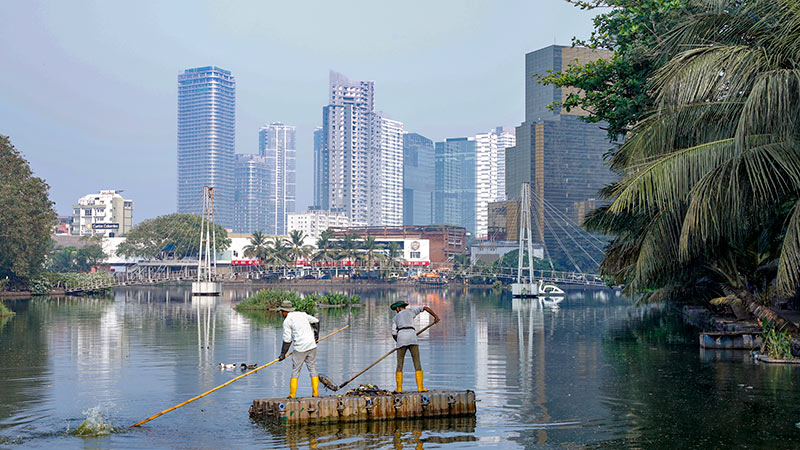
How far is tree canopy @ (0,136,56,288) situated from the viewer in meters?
72.2

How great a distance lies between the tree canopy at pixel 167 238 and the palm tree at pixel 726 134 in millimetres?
125633

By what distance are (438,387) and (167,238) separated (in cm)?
13178

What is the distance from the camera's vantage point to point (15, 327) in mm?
40625

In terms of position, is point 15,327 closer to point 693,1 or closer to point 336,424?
point 336,424

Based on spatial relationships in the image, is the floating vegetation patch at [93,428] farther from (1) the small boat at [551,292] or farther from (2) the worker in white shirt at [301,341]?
(1) the small boat at [551,292]

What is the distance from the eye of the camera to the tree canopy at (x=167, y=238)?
465 ft

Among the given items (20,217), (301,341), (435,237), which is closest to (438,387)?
(301,341)

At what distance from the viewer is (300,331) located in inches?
618

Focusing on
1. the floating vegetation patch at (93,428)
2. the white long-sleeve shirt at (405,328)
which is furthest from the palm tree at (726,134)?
the floating vegetation patch at (93,428)

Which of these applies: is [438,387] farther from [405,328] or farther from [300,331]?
[300,331]

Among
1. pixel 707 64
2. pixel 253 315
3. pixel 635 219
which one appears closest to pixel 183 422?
pixel 707 64

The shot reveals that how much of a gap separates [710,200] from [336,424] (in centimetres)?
882

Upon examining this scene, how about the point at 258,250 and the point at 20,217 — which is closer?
the point at 20,217

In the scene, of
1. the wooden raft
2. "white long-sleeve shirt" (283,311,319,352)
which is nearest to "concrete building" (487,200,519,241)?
the wooden raft
